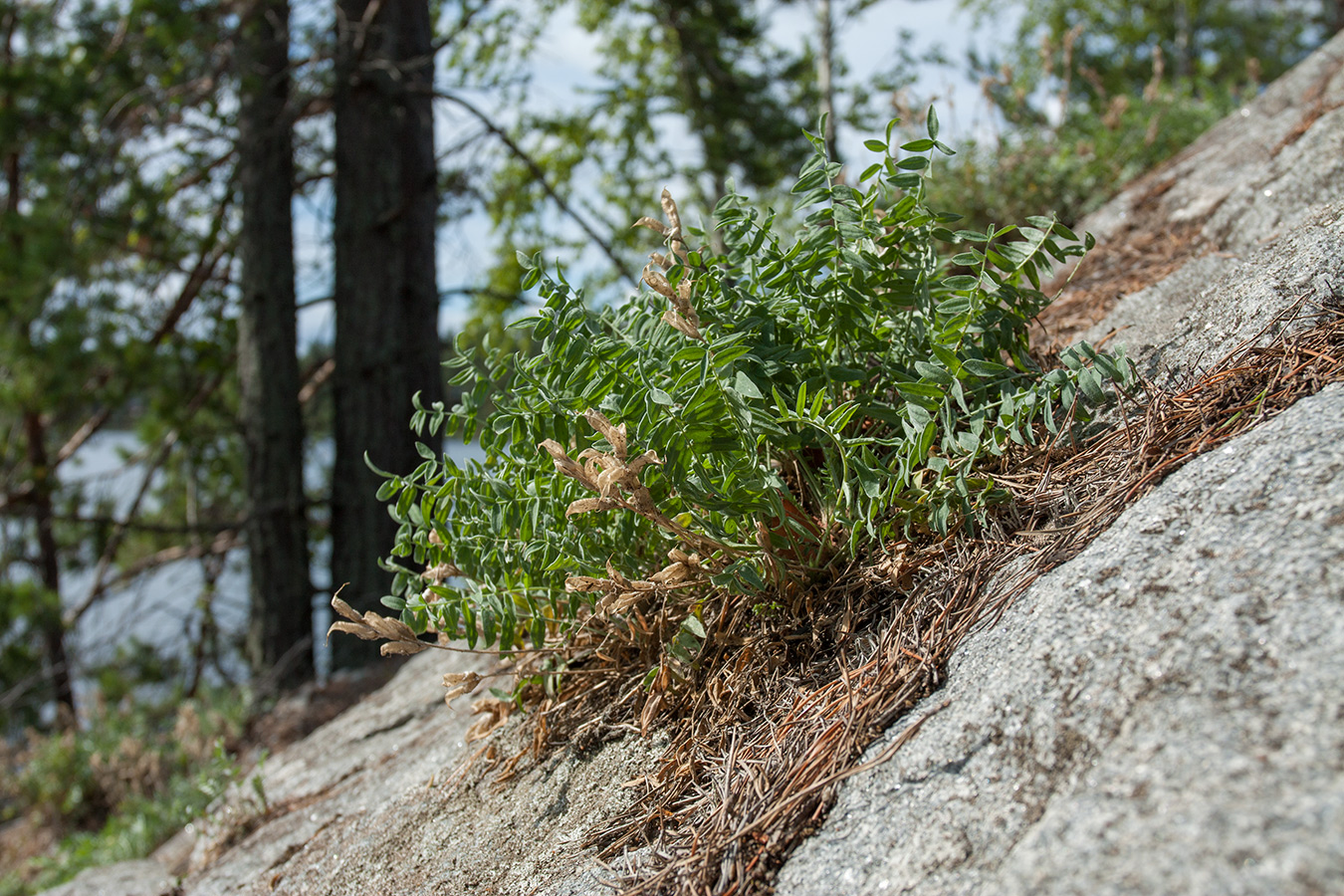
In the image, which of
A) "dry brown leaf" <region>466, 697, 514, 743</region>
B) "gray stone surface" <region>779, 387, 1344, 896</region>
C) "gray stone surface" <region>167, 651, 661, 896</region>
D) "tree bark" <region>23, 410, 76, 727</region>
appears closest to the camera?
"gray stone surface" <region>779, 387, 1344, 896</region>

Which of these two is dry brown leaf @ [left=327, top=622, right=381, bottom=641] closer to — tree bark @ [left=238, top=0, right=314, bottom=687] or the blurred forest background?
the blurred forest background

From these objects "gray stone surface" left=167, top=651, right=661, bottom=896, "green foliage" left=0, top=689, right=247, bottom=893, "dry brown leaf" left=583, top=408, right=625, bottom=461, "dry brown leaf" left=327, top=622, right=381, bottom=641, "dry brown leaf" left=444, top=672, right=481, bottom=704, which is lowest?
"green foliage" left=0, top=689, right=247, bottom=893

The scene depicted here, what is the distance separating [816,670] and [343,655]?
3.51m

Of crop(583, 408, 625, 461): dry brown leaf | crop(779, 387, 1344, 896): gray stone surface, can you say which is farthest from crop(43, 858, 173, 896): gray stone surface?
crop(779, 387, 1344, 896): gray stone surface

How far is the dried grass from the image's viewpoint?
1329mm

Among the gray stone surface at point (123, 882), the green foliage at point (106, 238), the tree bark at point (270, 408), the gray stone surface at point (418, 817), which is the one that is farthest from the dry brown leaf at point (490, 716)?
the green foliage at point (106, 238)

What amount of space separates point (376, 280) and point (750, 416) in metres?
3.75

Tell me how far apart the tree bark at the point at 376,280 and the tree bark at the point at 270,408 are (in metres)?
0.50

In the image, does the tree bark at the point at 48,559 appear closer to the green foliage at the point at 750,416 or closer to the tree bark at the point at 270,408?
the tree bark at the point at 270,408

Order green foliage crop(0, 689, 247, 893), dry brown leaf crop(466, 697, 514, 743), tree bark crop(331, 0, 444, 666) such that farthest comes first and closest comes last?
tree bark crop(331, 0, 444, 666) → green foliage crop(0, 689, 247, 893) → dry brown leaf crop(466, 697, 514, 743)

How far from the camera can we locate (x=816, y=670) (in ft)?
5.13

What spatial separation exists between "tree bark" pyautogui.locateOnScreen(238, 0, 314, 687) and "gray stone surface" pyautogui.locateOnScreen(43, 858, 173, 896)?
74.7 inches

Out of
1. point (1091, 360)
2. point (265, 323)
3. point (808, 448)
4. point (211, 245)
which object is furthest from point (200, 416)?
point (1091, 360)

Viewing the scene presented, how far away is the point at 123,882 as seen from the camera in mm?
2660
